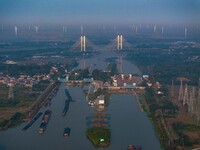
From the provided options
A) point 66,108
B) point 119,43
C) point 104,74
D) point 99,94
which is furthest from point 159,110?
point 119,43

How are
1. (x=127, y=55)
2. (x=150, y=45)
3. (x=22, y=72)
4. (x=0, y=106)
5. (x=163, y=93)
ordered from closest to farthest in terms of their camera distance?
(x=0, y=106) < (x=163, y=93) < (x=22, y=72) < (x=127, y=55) < (x=150, y=45)

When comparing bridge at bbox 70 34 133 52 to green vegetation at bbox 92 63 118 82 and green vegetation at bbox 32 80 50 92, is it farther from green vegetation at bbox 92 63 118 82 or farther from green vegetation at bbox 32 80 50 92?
green vegetation at bbox 32 80 50 92

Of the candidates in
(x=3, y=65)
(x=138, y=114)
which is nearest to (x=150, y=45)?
(x=3, y=65)

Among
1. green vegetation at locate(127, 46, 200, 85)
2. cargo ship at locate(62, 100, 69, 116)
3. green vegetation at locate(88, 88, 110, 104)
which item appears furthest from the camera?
green vegetation at locate(127, 46, 200, 85)

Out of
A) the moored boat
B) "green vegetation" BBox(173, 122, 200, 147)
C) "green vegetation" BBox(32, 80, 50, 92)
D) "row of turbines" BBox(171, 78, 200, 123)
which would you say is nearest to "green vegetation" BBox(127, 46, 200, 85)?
"row of turbines" BBox(171, 78, 200, 123)

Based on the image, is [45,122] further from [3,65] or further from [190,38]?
[190,38]

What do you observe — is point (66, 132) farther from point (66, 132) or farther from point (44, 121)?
point (44, 121)
